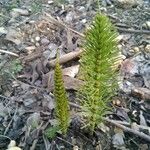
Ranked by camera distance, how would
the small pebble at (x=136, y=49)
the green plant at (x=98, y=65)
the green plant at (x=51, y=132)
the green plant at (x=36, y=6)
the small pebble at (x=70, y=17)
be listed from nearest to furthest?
the green plant at (x=98, y=65) < the green plant at (x=51, y=132) < the small pebble at (x=136, y=49) < the small pebble at (x=70, y=17) < the green plant at (x=36, y=6)

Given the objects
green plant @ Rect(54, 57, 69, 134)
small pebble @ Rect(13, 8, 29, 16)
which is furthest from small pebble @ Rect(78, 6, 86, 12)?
green plant @ Rect(54, 57, 69, 134)

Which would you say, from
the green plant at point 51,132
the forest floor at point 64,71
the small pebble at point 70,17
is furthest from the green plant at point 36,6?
the green plant at point 51,132

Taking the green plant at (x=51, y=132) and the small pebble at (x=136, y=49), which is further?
the small pebble at (x=136, y=49)

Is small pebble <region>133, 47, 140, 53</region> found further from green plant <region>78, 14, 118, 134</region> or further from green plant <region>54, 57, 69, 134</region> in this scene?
green plant <region>54, 57, 69, 134</region>

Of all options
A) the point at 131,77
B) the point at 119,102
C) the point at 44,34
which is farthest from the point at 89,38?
the point at 44,34

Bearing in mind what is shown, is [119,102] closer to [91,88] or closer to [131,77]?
[131,77]

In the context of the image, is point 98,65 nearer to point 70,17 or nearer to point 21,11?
point 70,17

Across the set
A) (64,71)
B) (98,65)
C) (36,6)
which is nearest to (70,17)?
(36,6)

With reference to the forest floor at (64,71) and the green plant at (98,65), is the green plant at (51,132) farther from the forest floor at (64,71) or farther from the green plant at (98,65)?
the green plant at (98,65)
